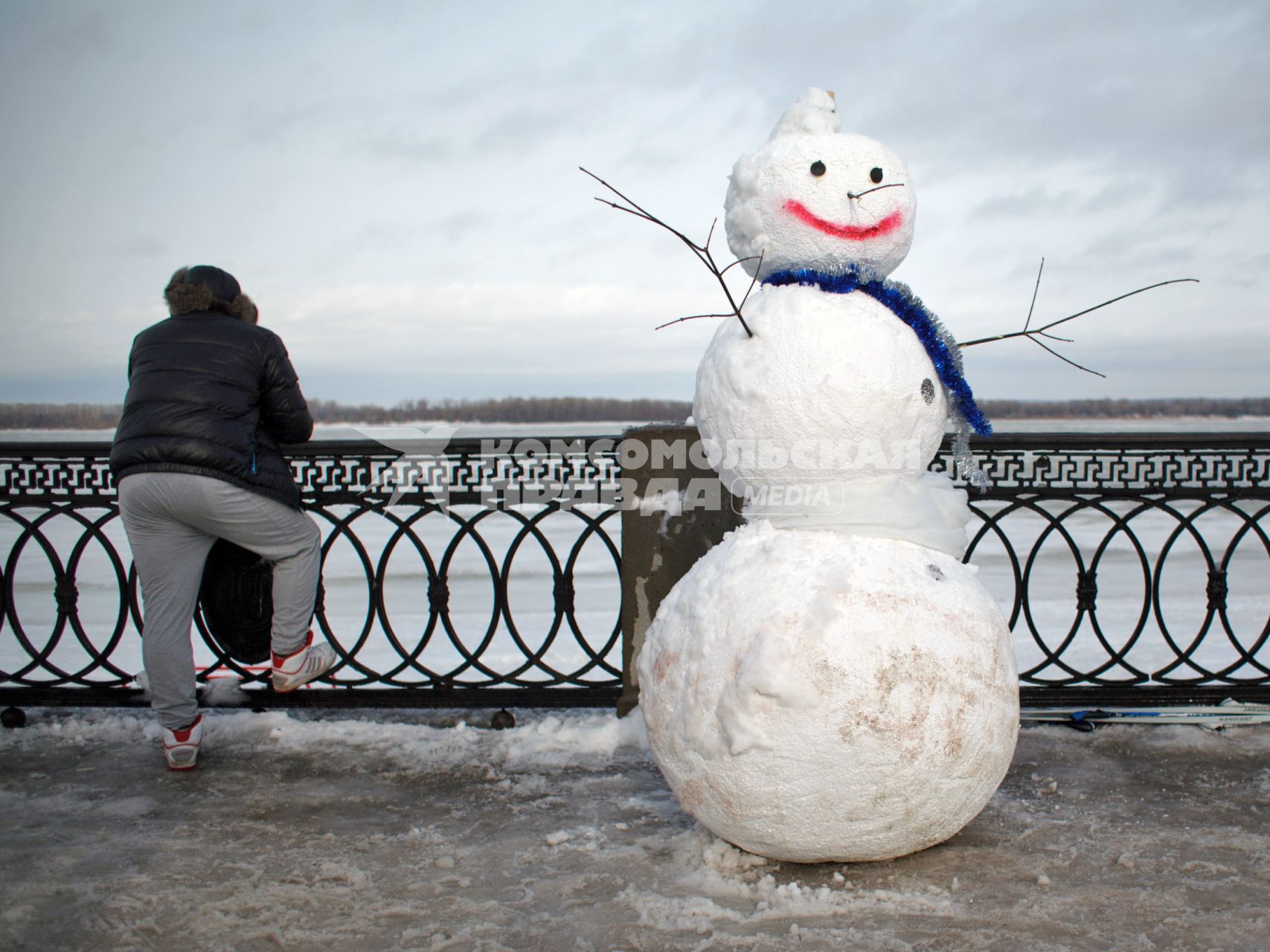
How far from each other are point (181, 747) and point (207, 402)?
1356 millimetres

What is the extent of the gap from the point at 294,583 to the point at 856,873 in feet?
7.87

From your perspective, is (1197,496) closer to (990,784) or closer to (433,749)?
(990,784)

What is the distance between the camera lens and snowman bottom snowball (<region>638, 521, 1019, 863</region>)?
244 cm

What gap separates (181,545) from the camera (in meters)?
3.60

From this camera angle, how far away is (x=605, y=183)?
8.71ft

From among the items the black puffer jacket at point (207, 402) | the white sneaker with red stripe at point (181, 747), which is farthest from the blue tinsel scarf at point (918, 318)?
the white sneaker with red stripe at point (181, 747)

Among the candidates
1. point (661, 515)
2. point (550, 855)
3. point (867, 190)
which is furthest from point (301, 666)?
point (867, 190)

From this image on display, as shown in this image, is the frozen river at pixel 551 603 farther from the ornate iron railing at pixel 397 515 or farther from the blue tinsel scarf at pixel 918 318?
the blue tinsel scarf at pixel 918 318

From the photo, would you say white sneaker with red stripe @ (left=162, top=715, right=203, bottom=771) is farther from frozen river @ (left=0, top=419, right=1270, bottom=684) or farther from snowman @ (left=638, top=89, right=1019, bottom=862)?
snowman @ (left=638, top=89, right=1019, bottom=862)

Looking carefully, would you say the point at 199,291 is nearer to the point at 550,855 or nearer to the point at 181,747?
the point at 181,747

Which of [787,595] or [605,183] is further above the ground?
[605,183]

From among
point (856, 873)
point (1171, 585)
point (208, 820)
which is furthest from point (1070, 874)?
point (1171, 585)

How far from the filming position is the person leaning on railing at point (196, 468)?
3.46m

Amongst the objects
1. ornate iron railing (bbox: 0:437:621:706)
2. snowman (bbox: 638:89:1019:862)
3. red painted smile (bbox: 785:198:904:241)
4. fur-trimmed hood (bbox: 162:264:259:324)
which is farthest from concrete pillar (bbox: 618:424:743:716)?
fur-trimmed hood (bbox: 162:264:259:324)
